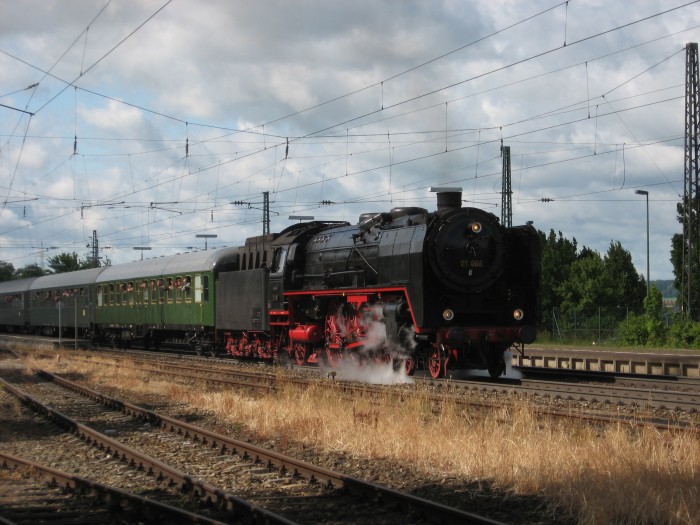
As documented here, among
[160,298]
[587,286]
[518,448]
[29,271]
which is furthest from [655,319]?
[29,271]

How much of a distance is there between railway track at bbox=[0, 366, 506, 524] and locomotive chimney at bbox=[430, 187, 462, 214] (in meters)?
8.00

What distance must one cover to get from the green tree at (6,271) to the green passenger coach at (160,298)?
8162 centimetres

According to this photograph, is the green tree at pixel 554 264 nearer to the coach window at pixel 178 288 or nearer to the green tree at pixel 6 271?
the coach window at pixel 178 288

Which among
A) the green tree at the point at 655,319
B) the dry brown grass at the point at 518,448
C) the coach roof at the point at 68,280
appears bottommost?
the dry brown grass at the point at 518,448

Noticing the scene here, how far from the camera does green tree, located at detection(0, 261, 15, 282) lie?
4435 inches

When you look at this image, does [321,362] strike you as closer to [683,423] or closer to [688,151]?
[683,423]

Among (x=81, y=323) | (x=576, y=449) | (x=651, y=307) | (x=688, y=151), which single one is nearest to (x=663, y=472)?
(x=576, y=449)

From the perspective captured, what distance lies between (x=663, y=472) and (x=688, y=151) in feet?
71.0

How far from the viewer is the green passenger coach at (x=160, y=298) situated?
2689 centimetres

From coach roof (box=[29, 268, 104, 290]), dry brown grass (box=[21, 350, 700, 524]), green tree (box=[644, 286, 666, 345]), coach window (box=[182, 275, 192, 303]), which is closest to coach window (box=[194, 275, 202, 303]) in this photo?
coach window (box=[182, 275, 192, 303])

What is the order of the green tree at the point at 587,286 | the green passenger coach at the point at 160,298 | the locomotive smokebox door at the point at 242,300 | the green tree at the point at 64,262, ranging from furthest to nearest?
the green tree at the point at 64,262 < the green tree at the point at 587,286 < the green passenger coach at the point at 160,298 < the locomotive smokebox door at the point at 242,300

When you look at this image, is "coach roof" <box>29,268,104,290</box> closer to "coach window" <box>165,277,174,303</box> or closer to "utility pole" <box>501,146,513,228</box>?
"coach window" <box>165,277,174,303</box>

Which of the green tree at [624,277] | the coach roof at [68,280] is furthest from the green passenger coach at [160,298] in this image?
the green tree at [624,277]

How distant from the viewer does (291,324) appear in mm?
21094
